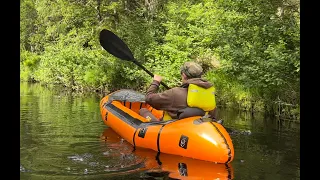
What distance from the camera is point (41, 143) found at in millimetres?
5492

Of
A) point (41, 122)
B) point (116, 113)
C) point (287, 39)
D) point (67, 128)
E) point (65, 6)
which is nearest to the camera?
point (116, 113)

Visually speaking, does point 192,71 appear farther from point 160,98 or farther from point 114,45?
point 114,45

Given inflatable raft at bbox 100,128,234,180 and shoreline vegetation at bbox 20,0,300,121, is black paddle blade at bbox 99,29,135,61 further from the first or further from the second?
shoreline vegetation at bbox 20,0,300,121

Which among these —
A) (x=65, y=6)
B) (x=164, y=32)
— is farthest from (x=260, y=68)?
(x=65, y=6)

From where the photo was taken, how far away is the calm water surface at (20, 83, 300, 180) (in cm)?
403

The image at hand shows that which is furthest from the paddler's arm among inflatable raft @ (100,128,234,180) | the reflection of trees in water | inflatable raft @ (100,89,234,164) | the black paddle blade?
the black paddle blade

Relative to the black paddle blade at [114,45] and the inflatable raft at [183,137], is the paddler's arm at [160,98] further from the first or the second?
the black paddle blade at [114,45]

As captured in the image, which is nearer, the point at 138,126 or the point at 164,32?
the point at 138,126

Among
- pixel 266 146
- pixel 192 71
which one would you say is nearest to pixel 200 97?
pixel 192 71

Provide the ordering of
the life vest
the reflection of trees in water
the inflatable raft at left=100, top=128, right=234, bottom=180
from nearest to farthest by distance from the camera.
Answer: the inflatable raft at left=100, top=128, right=234, bottom=180, the reflection of trees in water, the life vest

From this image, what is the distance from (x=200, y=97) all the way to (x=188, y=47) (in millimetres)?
8370

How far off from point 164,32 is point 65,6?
18.3 feet

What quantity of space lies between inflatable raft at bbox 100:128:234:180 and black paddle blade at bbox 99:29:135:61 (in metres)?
2.08
